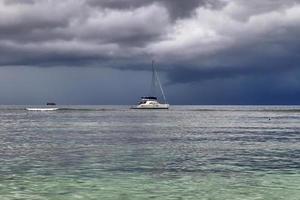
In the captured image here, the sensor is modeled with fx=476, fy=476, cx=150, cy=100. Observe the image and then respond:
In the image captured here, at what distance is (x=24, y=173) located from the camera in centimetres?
3027

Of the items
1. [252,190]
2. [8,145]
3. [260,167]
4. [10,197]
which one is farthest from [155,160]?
[8,145]

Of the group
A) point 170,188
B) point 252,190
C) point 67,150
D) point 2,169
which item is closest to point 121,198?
point 170,188

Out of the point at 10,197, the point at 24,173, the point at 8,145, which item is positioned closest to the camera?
the point at 10,197

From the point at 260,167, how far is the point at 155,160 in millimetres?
8406

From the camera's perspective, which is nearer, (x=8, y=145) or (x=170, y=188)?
(x=170, y=188)

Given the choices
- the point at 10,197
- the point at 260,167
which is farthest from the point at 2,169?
the point at 260,167

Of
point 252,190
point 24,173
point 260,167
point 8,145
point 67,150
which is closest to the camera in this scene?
point 252,190

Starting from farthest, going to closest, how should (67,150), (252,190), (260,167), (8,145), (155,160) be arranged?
(8,145) → (67,150) → (155,160) → (260,167) → (252,190)

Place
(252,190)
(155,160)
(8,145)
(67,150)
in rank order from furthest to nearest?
(8,145) → (67,150) → (155,160) → (252,190)

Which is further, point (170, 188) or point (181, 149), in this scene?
point (181, 149)

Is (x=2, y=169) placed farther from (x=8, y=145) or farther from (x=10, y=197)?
(x=8, y=145)

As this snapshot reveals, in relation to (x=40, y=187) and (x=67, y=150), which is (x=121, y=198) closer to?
(x=40, y=187)

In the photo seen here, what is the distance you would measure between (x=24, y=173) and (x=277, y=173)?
16349 mm

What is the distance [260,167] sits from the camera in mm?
33938
